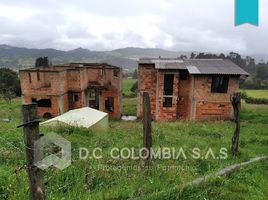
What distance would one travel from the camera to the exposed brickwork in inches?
719

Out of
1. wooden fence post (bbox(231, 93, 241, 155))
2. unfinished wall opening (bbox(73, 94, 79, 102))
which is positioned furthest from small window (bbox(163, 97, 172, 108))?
wooden fence post (bbox(231, 93, 241, 155))

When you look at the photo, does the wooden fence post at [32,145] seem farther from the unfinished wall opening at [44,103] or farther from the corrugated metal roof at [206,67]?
the unfinished wall opening at [44,103]

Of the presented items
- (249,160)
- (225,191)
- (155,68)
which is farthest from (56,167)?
(155,68)

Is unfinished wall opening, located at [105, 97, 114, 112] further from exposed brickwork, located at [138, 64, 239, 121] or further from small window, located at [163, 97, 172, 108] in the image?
small window, located at [163, 97, 172, 108]

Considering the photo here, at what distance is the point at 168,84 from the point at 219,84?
3791mm

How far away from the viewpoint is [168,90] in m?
19.4

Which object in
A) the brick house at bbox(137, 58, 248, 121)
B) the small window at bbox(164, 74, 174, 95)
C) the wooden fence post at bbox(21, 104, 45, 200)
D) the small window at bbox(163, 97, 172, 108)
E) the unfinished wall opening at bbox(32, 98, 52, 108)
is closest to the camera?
the wooden fence post at bbox(21, 104, 45, 200)

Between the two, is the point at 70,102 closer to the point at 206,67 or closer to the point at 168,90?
the point at 168,90

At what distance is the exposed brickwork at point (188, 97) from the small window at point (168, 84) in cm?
31

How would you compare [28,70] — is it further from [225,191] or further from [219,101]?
[225,191]

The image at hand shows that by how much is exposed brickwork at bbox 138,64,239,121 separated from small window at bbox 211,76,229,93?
0.25 m

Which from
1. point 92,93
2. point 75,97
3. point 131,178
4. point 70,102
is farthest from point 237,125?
point 92,93

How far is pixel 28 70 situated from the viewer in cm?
2317

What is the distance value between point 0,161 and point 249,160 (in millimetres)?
6068
